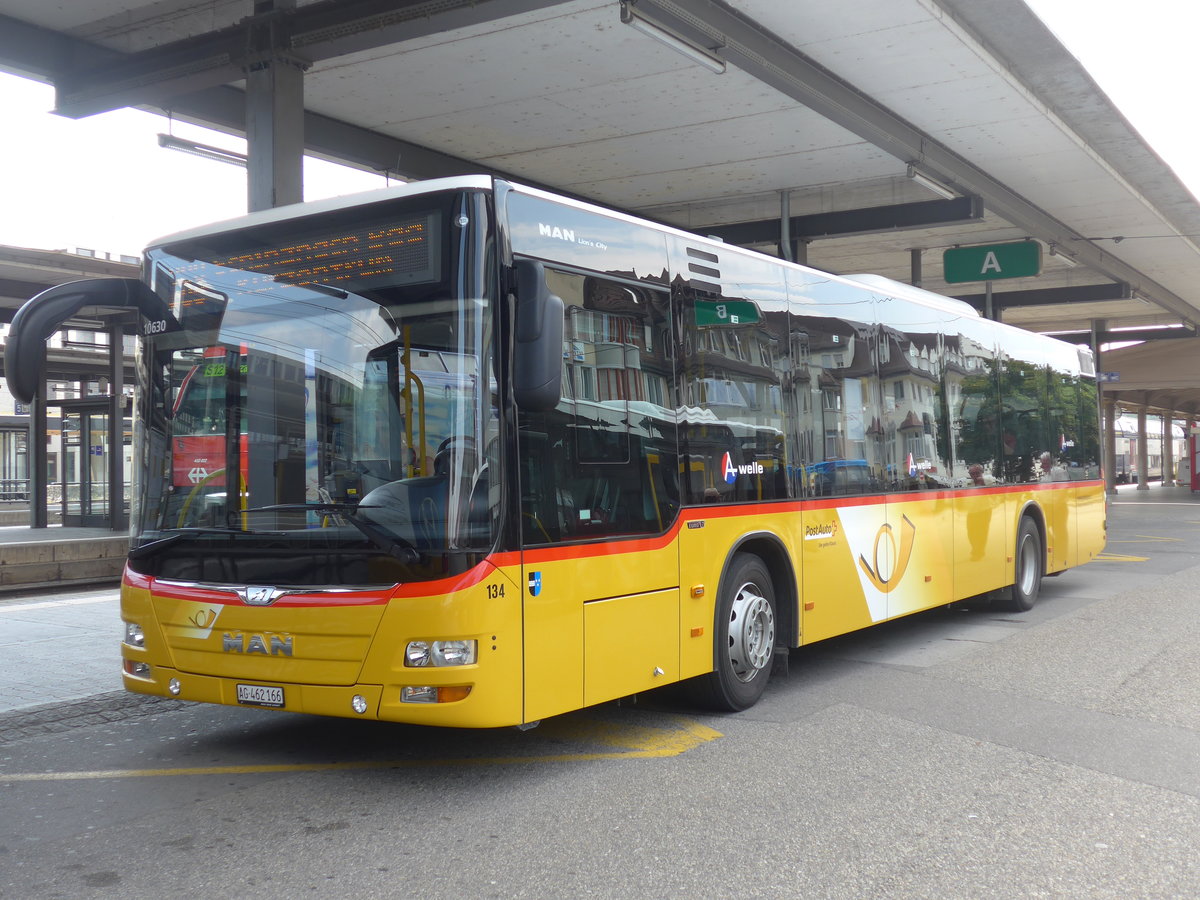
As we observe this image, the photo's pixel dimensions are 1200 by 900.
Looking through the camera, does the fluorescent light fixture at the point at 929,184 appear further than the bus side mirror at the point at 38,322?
Yes

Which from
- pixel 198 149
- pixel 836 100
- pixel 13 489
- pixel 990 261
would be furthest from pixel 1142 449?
pixel 198 149

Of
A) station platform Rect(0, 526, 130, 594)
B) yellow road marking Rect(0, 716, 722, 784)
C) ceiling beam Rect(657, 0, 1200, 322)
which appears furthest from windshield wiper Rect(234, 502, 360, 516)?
station platform Rect(0, 526, 130, 594)

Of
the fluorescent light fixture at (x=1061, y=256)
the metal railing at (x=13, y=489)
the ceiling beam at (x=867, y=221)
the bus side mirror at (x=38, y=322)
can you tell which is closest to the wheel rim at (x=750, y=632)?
the bus side mirror at (x=38, y=322)

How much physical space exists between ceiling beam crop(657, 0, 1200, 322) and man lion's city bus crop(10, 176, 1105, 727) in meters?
2.81

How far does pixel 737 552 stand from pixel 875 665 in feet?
8.31

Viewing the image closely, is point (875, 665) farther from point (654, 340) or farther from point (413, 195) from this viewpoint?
point (413, 195)

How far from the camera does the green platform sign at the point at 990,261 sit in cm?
1834

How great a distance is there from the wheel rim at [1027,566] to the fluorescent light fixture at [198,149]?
8996 mm

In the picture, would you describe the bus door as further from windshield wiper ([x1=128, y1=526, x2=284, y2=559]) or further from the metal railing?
the metal railing

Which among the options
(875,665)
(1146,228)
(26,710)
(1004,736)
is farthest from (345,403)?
(1146,228)

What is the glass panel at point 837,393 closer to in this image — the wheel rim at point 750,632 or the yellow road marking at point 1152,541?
the wheel rim at point 750,632

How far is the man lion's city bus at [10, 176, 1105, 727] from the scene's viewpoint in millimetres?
5266

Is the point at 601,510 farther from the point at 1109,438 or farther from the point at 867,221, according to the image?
the point at 1109,438

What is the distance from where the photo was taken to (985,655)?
30.8 feet
